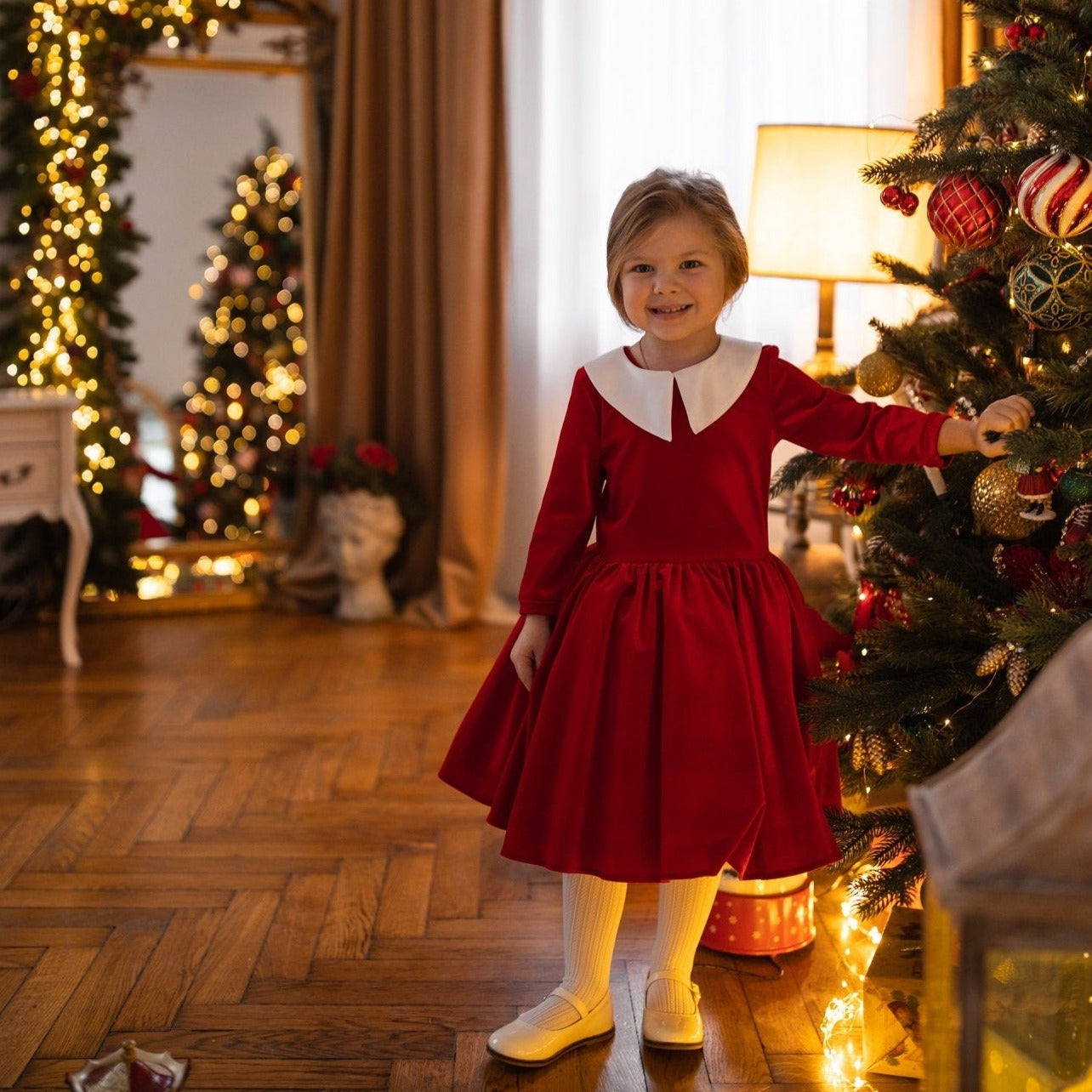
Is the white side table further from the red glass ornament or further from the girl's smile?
the red glass ornament

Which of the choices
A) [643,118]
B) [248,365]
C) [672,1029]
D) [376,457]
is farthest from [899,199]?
[248,365]

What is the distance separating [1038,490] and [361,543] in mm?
2785

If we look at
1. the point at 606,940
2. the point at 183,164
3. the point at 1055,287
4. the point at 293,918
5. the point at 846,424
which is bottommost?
the point at 293,918

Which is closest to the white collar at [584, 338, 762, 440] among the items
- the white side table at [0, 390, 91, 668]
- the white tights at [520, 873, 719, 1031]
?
the white tights at [520, 873, 719, 1031]

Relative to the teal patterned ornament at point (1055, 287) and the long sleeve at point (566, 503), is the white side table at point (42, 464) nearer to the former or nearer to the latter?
the long sleeve at point (566, 503)

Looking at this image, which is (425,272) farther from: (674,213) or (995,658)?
(995,658)

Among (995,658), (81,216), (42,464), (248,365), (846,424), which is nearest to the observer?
(995,658)

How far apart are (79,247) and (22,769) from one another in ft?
6.01

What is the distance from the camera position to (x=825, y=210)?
8.62 feet

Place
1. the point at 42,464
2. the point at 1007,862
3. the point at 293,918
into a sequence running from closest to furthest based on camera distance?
1. the point at 1007,862
2. the point at 293,918
3. the point at 42,464

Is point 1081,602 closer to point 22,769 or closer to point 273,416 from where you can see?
point 22,769

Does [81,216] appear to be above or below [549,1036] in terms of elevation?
above

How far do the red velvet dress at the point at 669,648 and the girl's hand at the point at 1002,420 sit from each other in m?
0.07

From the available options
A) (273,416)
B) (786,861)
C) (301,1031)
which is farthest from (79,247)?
(786,861)
